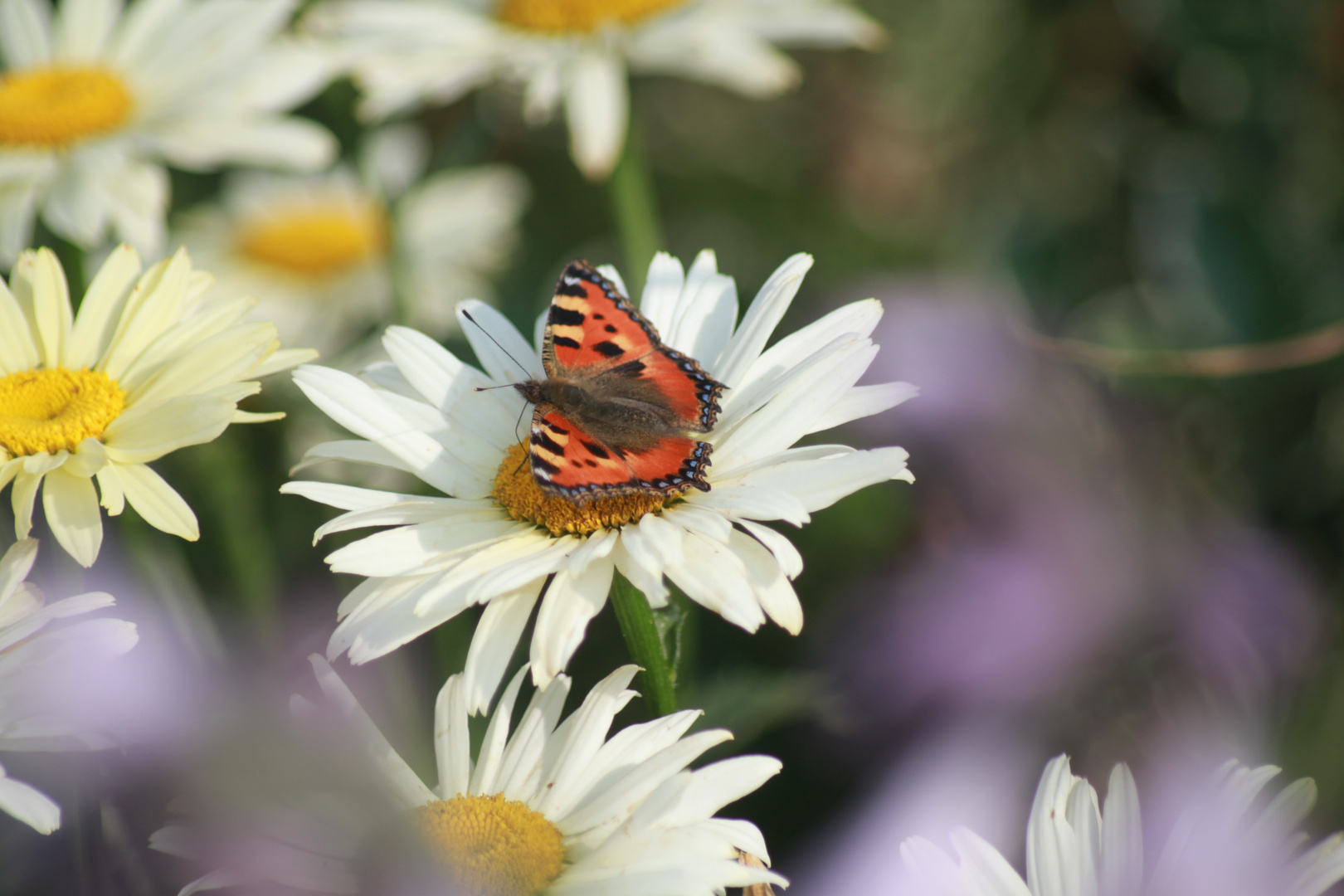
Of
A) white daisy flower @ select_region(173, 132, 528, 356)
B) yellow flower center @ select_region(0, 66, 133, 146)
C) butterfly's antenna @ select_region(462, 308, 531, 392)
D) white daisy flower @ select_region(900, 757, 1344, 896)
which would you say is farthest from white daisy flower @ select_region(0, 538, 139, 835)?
white daisy flower @ select_region(173, 132, 528, 356)

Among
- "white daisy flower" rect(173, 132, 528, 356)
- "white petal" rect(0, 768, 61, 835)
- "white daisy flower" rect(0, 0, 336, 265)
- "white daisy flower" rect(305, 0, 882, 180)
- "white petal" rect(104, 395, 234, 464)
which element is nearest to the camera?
"white petal" rect(0, 768, 61, 835)

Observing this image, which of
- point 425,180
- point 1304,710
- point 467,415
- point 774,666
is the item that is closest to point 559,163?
point 425,180

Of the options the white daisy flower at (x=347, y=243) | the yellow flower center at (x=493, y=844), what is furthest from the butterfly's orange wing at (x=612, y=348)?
the white daisy flower at (x=347, y=243)

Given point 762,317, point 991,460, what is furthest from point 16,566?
point 991,460

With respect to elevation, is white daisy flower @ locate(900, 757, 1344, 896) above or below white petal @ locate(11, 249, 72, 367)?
below

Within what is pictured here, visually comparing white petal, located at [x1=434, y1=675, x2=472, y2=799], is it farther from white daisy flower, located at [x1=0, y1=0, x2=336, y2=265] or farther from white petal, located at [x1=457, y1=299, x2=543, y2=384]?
white daisy flower, located at [x1=0, y1=0, x2=336, y2=265]
